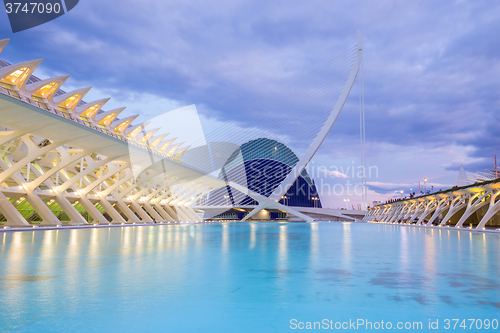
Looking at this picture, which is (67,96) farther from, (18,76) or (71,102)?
(18,76)

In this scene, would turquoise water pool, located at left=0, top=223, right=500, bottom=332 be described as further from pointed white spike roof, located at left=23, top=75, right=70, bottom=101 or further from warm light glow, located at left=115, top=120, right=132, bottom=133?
warm light glow, located at left=115, top=120, right=132, bottom=133

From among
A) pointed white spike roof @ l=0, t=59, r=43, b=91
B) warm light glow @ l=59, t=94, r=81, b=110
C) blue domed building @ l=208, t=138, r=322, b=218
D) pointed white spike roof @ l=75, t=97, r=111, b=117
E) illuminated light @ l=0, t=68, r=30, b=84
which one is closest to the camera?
pointed white spike roof @ l=0, t=59, r=43, b=91

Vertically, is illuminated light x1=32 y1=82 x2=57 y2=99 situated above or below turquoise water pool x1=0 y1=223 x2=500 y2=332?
above

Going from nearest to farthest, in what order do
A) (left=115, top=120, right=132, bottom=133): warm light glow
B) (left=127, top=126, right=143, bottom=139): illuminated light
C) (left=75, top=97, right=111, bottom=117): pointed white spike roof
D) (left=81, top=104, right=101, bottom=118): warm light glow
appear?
1. (left=75, top=97, right=111, bottom=117): pointed white spike roof
2. (left=81, top=104, right=101, bottom=118): warm light glow
3. (left=115, top=120, right=132, bottom=133): warm light glow
4. (left=127, top=126, right=143, bottom=139): illuminated light

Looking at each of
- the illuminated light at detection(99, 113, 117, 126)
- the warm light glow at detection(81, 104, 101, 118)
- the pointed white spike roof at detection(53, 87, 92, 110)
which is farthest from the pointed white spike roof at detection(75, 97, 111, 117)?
the illuminated light at detection(99, 113, 117, 126)

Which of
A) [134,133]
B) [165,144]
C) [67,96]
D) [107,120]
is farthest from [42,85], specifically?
[165,144]

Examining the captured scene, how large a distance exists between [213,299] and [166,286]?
29.0 inches

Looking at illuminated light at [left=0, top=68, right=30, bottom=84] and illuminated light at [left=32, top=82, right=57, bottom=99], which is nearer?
illuminated light at [left=0, top=68, right=30, bottom=84]

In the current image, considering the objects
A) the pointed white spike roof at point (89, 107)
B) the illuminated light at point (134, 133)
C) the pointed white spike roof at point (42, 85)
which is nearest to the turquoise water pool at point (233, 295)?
the pointed white spike roof at point (42, 85)

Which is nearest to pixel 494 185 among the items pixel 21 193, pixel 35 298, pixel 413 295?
pixel 413 295

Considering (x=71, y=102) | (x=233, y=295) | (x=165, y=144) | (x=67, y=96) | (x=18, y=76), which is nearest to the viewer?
(x=233, y=295)

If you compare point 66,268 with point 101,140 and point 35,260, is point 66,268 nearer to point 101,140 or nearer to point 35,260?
point 35,260

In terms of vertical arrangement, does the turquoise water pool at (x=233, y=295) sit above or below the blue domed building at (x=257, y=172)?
below

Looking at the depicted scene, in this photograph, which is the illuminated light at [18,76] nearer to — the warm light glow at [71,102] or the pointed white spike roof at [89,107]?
the warm light glow at [71,102]
